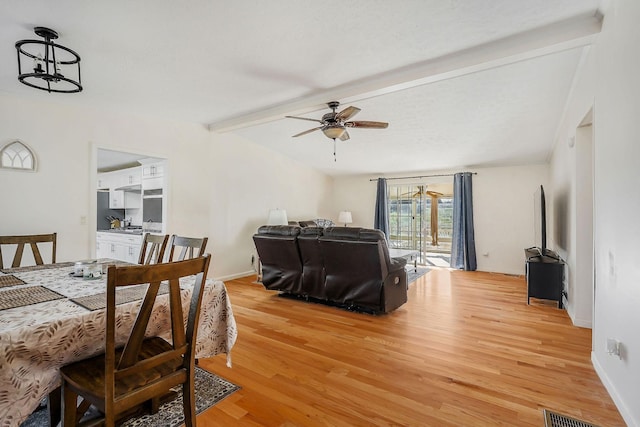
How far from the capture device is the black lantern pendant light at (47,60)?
1.96 meters

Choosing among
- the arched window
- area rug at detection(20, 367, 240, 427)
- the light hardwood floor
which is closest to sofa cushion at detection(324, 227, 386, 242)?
the light hardwood floor

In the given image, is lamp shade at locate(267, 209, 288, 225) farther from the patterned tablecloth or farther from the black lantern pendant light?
the patterned tablecloth

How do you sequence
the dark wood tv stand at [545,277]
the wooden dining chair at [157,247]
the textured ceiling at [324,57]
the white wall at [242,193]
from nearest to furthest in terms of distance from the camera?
1. the textured ceiling at [324,57]
2. the wooden dining chair at [157,247]
3. the dark wood tv stand at [545,277]
4. the white wall at [242,193]

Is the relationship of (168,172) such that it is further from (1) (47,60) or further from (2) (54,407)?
(2) (54,407)

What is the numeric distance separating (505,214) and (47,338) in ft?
23.1

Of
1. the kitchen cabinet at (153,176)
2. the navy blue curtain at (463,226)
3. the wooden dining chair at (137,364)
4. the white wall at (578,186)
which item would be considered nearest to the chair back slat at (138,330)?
the wooden dining chair at (137,364)

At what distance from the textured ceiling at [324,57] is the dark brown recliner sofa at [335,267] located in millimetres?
1638

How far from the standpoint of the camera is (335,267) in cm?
371

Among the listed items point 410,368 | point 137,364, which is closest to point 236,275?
point 410,368

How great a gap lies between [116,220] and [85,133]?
3.58 meters

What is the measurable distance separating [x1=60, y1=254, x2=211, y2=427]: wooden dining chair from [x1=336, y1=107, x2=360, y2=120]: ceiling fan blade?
2288 mm

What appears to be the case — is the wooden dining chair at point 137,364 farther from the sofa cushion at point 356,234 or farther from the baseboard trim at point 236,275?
the baseboard trim at point 236,275

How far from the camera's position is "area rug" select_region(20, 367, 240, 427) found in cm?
170

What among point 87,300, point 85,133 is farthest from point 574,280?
point 85,133
